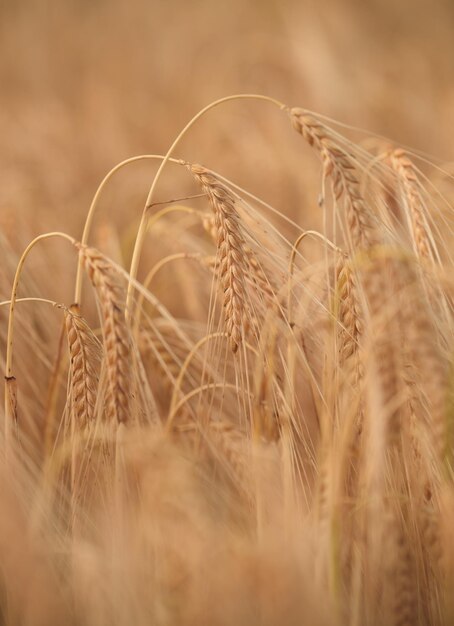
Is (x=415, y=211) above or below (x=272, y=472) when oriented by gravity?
above

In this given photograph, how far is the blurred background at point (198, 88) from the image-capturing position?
102 inches

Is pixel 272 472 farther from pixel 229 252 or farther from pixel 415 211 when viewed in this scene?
pixel 415 211

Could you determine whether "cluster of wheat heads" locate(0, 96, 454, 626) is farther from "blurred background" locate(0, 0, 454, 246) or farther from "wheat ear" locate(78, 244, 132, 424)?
"blurred background" locate(0, 0, 454, 246)


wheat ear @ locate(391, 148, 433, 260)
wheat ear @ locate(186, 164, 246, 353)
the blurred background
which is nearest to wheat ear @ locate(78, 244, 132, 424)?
wheat ear @ locate(186, 164, 246, 353)

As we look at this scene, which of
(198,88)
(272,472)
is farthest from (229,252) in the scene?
(198,88)

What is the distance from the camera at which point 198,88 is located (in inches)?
165

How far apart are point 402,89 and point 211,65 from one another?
→ 6.33ft

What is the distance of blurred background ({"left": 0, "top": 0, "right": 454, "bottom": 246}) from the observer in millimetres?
2588

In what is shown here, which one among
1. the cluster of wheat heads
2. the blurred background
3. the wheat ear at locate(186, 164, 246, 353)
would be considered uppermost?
the blurred background

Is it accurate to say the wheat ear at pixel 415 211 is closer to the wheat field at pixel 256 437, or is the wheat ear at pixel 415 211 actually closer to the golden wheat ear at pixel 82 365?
the wheat field at pixel 256 437

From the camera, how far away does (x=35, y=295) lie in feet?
4.42

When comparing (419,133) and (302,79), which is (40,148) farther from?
(419,133)

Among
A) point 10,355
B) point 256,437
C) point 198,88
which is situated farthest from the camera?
point 198,88

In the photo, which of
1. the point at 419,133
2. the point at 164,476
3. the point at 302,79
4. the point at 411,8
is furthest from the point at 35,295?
the point at 411,8
